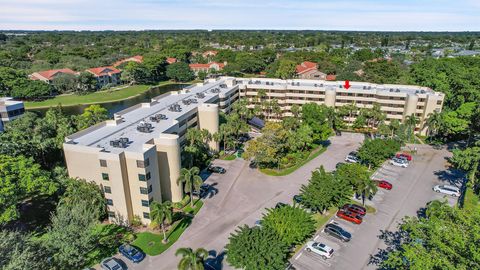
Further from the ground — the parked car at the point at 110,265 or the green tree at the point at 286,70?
the green tree at the point at 286,70

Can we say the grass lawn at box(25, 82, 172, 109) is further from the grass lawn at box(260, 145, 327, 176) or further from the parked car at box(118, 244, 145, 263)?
the parked car at box(118, 244, 145, 263)

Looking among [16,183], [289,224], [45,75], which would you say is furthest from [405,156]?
[45,75]

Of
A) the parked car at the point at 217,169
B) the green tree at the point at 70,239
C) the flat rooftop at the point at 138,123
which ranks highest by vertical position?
the flat rooftop at the point at 138,123

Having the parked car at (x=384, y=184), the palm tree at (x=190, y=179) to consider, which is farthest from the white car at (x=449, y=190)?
the palm tree at (x=190, y=179)

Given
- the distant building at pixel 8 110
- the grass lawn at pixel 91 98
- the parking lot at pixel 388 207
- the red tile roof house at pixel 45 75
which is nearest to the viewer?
the parking lot at pixel 388 207

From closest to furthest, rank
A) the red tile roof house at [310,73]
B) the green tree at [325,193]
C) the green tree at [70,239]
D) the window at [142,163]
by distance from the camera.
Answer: the green tree at [70,239], the window at [142,163], the green tree at [325,193], the red tile roof house at [310,73]

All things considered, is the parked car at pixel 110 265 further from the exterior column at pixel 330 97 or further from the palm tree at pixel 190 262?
the exterior column at pixel 330 97
